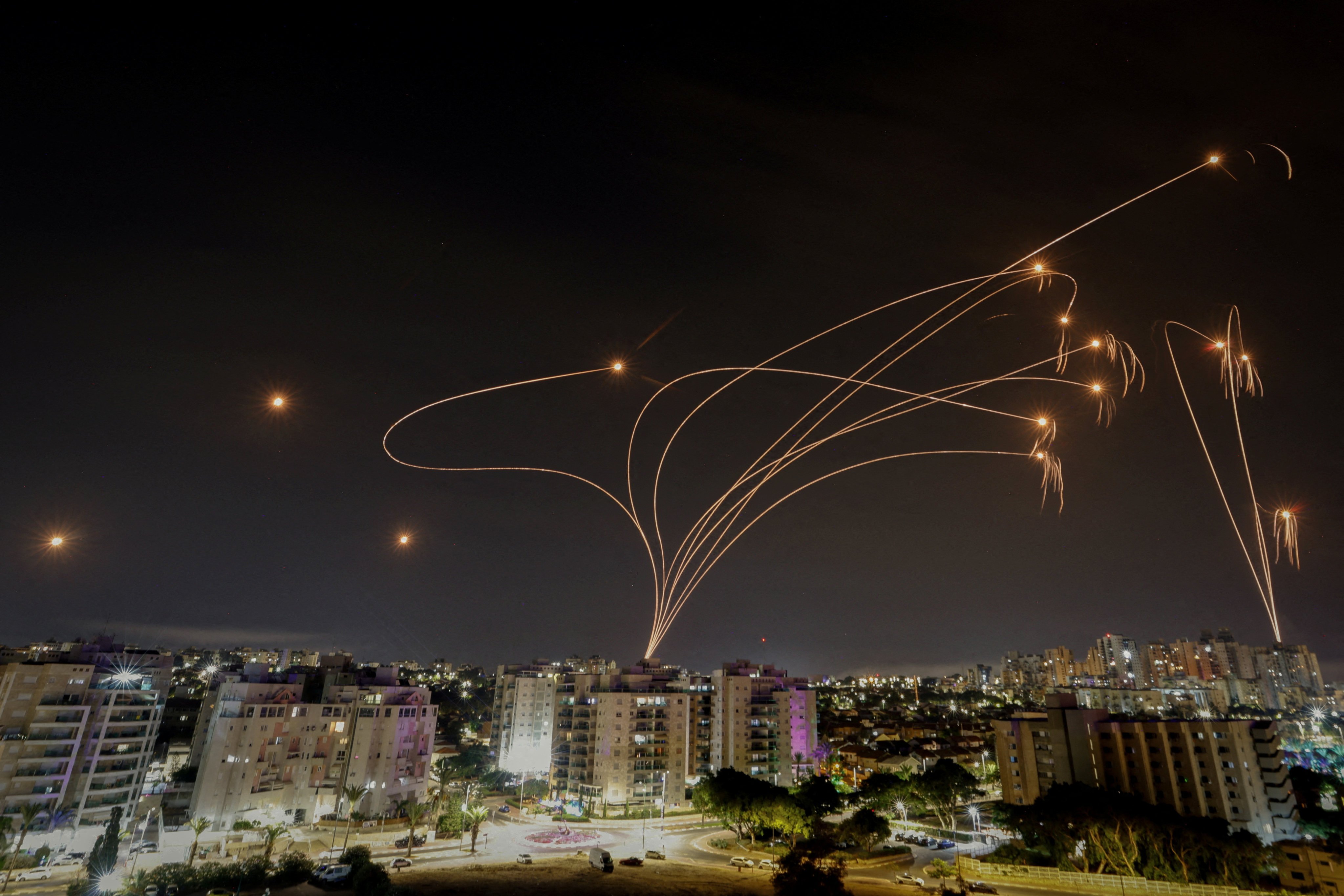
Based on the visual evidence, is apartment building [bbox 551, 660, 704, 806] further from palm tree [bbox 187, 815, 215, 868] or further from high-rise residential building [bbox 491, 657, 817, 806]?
palm tree [bbox 187, 815, 215, 868]

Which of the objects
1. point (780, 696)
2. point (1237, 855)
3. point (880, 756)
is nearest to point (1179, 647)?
point (880, 756)

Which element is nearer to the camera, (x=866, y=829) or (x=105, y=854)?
(x=105, y=854)

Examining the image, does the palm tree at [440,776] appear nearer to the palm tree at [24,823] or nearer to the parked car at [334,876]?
the parked car at [334,876]

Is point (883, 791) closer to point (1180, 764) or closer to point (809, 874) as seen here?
point (1180, 764)

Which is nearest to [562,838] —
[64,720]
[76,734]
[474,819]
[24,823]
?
[474,819]

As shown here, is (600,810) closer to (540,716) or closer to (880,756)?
(540,716)

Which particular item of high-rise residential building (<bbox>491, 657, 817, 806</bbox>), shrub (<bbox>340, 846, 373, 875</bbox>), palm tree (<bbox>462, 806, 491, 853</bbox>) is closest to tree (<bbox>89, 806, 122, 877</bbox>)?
shrub (<bbox>340, 846, 373, 875</bbox>)
